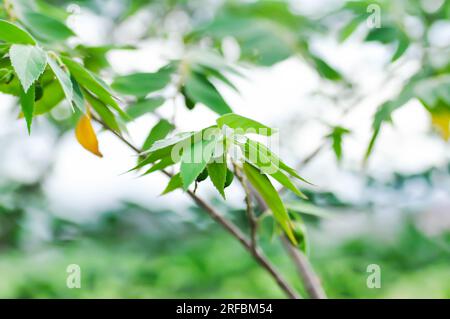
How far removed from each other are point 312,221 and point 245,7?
0.46m

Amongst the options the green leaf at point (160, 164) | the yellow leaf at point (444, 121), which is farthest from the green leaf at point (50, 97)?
the yellow leaf at point (444, 121)

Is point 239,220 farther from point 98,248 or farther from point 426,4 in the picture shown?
point 98,248

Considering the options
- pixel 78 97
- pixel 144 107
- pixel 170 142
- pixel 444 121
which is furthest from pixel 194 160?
pixel 444 121

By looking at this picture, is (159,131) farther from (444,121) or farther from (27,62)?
(444,121)

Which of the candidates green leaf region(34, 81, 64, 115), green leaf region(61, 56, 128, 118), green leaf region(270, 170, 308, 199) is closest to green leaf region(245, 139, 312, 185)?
green leaf region(270, 170, 308, 199)

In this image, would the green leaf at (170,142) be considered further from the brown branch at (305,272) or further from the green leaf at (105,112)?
the brown branch at (305,272)

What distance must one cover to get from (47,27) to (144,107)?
13cm

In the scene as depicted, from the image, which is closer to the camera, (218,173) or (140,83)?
(218,173)

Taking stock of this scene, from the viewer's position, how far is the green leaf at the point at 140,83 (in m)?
0.56

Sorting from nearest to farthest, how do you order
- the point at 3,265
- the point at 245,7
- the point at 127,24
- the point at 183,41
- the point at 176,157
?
the point at 176,157 < the point at 183,41 < the point at 245,7 < the point at 127,24 < the point at 3,265

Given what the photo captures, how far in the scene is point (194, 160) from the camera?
0.37 meters

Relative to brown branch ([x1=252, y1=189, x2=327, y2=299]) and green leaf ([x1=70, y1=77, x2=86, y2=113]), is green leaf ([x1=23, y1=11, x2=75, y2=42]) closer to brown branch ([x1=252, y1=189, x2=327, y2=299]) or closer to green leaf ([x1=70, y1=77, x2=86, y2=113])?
green leaf ([x1=70, y1=77, x2=86, y2=113])
